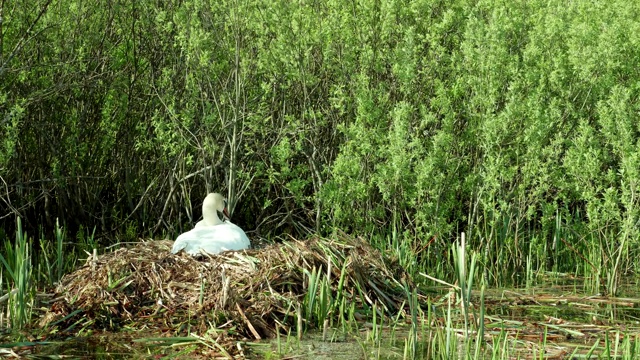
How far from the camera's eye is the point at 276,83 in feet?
34.4

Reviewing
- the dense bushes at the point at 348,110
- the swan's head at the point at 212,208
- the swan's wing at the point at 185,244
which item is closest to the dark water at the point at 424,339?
the swan's wing at the point at 185,244

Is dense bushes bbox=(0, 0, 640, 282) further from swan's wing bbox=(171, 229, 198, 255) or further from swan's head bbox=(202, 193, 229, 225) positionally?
swan's wing bbox=(171, 229, 198, 255)

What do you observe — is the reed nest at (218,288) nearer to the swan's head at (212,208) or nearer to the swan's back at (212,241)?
the swan's back at (212,241)

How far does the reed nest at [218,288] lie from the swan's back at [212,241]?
150 mm

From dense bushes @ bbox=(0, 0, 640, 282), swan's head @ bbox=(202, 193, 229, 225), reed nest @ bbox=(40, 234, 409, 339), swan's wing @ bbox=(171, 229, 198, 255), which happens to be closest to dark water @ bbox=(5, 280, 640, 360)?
reed nest @ bbox=(40, 234, 409, 339)

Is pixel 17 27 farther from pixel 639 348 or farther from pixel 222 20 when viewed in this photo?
pixel 639 348

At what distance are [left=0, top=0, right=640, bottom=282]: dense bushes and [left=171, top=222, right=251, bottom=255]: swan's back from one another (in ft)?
6.09

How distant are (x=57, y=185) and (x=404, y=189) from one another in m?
3.62

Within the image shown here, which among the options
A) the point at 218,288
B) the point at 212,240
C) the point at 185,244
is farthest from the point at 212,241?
the point at 218,288

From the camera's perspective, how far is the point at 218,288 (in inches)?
265

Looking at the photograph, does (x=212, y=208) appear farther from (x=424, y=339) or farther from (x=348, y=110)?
(x=424, y=339)

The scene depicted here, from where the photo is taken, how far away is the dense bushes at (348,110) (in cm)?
942

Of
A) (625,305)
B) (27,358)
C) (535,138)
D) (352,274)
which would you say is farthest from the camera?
(535,138)

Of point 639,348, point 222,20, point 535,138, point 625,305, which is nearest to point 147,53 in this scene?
point 222,20
